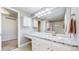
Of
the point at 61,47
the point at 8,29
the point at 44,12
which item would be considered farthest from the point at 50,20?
the point at 8,29

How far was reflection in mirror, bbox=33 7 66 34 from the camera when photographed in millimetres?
1867

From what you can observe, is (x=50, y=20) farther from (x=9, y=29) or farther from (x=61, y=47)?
(x=9, y=29)

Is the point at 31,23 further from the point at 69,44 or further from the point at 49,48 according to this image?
the point at 69,44

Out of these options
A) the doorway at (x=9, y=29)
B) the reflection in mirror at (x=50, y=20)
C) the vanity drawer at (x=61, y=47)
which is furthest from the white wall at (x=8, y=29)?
the vanity drawer at (x=61, y=47)

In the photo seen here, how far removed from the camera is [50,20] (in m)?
2.10

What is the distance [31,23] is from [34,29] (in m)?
0.30

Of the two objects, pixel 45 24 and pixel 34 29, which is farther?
pixel 34 29

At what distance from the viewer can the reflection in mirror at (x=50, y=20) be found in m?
1.87

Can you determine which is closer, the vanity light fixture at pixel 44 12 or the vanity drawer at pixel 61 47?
the vanity drawer at pixel 61 47

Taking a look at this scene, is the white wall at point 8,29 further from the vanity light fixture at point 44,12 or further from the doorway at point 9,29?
the vanity light fixture at point 44,12
